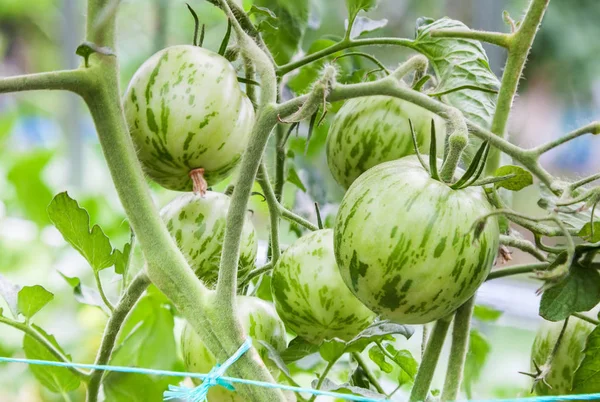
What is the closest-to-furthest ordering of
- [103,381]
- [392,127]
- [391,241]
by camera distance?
1. [391,241]
2. [392,127]
3. [103,381]

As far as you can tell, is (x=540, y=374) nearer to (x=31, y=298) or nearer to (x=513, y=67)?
(x=513, y=67)

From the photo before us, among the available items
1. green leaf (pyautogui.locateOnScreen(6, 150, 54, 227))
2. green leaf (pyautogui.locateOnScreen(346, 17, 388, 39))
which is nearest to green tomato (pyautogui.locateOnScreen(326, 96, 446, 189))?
green leaf (pyautogui.locateOnScreen(346, 17, 388, 39))

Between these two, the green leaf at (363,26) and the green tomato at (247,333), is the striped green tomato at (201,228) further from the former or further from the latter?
the green leaf at (363,26)

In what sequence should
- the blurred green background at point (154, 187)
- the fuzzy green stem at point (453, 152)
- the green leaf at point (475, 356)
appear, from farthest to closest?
1. the blurred green background at point (154, 187)
2. the green leaf at point (475, 356)
3. the fuzzy green stem at point (453, 152)

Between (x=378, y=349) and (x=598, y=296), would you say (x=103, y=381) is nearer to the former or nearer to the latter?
(x=378, y=349)

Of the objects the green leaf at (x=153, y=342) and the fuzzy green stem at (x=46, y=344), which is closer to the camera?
the fuzzy green stem at (x=46, y=344)

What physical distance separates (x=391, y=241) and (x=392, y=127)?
0.40ft

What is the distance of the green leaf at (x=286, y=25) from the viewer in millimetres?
577

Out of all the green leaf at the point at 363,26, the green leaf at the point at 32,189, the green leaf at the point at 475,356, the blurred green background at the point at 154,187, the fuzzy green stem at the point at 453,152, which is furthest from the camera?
the green leaf at the point at 32,189

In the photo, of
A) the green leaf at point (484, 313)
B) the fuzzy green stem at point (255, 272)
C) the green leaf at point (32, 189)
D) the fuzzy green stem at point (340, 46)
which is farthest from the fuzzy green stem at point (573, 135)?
the green leaf at point (32, 189)

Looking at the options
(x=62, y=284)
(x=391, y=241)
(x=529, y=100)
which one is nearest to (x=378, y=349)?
(x=391, y=241)

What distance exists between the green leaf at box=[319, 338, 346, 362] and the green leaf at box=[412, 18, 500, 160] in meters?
0.16

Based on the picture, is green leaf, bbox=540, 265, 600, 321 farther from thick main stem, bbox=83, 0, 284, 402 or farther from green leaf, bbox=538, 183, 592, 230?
thick main stem, bbox=83, 0, 284, 402

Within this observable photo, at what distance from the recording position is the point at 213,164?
0.42 metres
